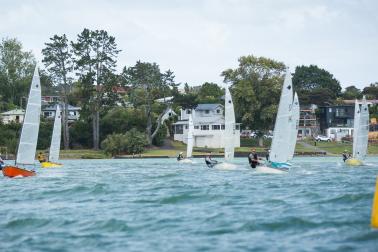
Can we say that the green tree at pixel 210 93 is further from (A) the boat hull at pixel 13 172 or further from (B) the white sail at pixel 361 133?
(A) the boat hull at pixel 13 172

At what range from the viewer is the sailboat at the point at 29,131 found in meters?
49.3

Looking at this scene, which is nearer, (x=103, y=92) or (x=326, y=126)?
(x=103, y=92)

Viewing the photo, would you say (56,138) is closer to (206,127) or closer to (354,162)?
(354,162)

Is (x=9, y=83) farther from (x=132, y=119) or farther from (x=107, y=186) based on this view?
(x=107, y=186)

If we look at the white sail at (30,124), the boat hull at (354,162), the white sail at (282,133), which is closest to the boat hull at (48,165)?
the white sail at (30,124)

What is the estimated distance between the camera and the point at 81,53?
10988 cm

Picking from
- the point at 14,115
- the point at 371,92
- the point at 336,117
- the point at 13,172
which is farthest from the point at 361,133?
the point at 371,92

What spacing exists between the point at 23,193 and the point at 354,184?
1654 cm

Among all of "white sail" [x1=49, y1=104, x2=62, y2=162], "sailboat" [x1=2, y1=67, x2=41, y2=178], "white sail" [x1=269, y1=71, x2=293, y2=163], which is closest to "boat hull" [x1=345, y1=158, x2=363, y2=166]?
"white sail" [x1=269, y1=71, x2=293, y2=163]

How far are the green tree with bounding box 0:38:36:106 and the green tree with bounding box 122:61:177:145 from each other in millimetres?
19641

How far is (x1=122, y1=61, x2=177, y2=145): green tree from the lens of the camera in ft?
378

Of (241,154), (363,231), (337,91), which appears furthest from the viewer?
(337,91)

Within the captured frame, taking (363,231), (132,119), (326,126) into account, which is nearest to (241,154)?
(132,119)

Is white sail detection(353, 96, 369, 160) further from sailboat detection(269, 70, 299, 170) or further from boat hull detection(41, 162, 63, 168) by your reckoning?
boat hull detection(41, 162, 63, 168)
